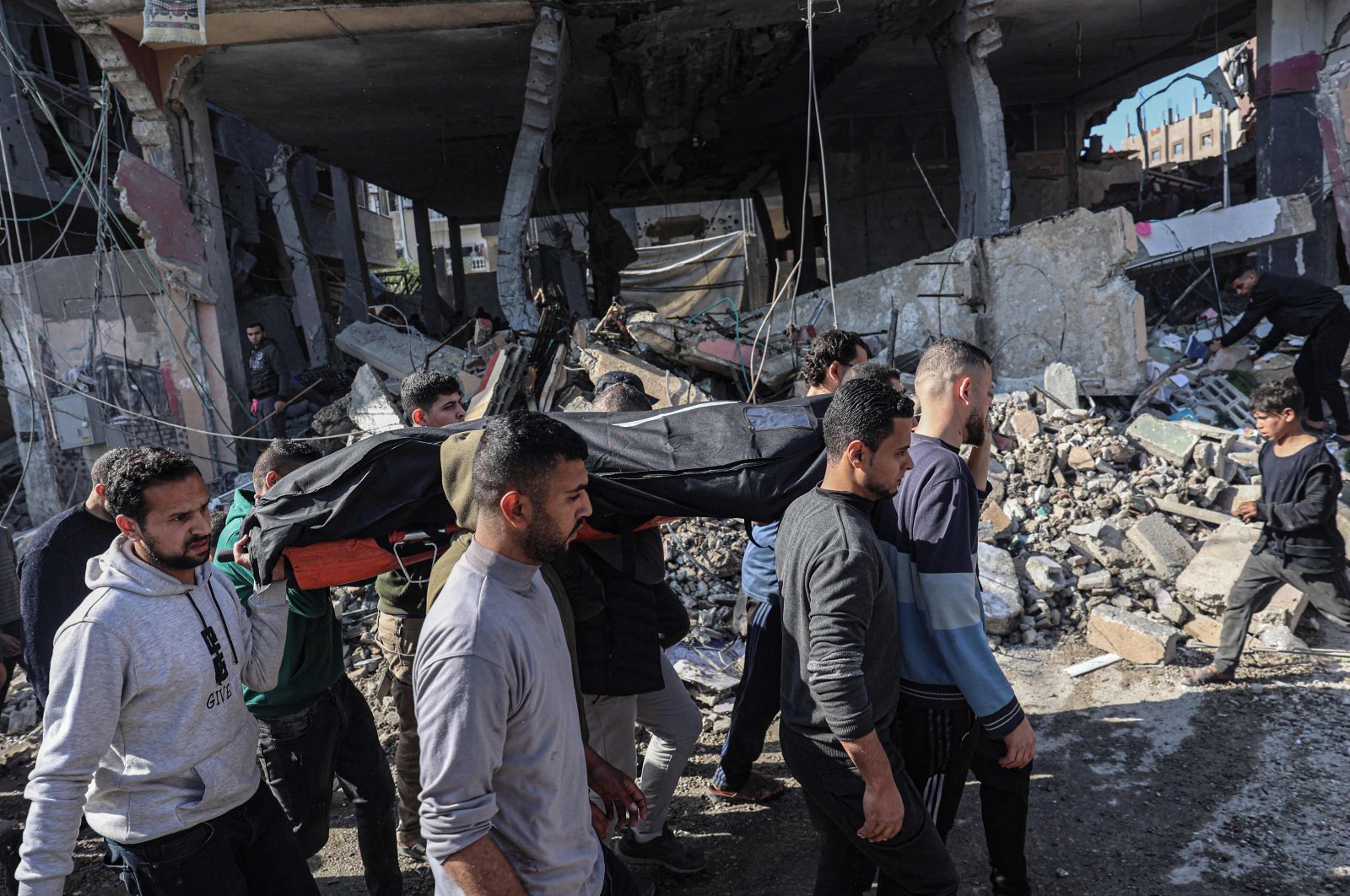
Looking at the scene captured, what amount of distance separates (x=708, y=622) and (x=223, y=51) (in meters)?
7.74

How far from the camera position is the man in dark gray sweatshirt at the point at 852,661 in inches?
81.2

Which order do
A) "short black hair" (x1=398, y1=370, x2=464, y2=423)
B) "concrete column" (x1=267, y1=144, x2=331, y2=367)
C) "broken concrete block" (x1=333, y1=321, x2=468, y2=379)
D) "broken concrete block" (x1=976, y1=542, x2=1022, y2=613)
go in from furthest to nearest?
"concrete column" (x1=267, y1=144, x2=331, y2=367)
"broken concrete block" (x1=333, y1=321, x2=468, y2=379)
"broken concrete block" (x1=976, y1=542, x2=1022, y2=613)
"short black hair" (x1=398, y1=370, x2=464, y2=423)

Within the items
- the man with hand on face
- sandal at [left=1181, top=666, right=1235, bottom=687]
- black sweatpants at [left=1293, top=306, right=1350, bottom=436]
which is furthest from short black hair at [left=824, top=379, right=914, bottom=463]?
black sweatpants at [left=1293, top=306, right=1350, bottom=436]

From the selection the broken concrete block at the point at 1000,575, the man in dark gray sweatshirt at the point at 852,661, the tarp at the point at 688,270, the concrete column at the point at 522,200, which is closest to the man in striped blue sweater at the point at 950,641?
the man in dark gray sweatshirt at the point at 852,661

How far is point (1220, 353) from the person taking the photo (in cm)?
848

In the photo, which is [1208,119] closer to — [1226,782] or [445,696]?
[1226,782]

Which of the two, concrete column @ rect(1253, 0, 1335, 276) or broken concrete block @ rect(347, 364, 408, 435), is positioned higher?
concrete column @ rect(1253, 0, 1335, 276)

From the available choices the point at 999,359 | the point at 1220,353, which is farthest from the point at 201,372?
the point at 1220,353

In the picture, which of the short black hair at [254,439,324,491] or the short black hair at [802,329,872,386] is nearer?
the short black hair at [254,439,324,491]

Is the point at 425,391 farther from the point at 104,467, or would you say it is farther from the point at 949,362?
the point at 949,362

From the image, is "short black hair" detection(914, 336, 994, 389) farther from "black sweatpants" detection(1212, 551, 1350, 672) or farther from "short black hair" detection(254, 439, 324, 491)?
"black sweatpants" detection(1212, 551, 1350, 672)

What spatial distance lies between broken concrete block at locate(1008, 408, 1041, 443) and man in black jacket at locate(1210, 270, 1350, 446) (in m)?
2.60

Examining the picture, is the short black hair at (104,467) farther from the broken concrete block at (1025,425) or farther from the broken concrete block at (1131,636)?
the broken concrete block at (1025,425)

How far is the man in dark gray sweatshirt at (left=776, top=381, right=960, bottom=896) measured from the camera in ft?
6.77
